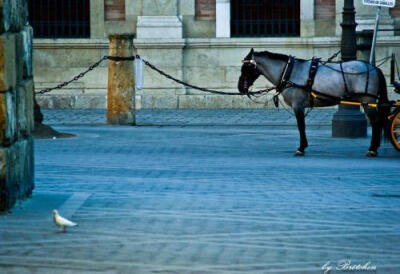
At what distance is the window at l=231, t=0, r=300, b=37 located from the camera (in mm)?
30109

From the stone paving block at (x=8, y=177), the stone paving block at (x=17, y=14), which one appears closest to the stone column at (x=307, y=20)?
the stone paving block at (x=17, y=14)

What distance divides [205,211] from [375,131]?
7029 millimetres

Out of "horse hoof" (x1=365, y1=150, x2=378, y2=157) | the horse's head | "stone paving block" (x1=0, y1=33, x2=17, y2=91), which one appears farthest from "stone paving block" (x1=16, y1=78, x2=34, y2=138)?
the horse's head

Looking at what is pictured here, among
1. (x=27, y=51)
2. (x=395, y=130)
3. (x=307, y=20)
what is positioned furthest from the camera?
(x=307, y=20)

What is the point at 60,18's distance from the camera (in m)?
30.5

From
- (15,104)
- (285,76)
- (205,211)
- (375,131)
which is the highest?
(15,104)

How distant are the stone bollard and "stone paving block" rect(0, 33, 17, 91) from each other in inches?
510

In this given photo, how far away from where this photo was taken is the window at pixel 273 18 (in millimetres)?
30109

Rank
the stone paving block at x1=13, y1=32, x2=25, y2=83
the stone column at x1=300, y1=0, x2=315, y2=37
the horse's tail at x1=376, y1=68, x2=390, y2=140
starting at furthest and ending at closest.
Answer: the stone column at x1=300, y1=0, x2=315, y2=37 < the horse's tail at x1=376, y1=68, x2=390, y2=140 < the stone paving block at x1=13, y1=32, x2=25, y2=83

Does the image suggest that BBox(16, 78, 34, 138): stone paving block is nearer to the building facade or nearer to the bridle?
the bridle

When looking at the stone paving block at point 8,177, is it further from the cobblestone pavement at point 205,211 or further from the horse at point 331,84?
the horse at point 331,84

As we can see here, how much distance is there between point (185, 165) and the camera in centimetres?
1559

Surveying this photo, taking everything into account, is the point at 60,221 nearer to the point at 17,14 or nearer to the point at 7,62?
the point at 7,62

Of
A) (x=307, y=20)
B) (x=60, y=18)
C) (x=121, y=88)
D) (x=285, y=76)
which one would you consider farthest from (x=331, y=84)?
(x=60, y=18)
